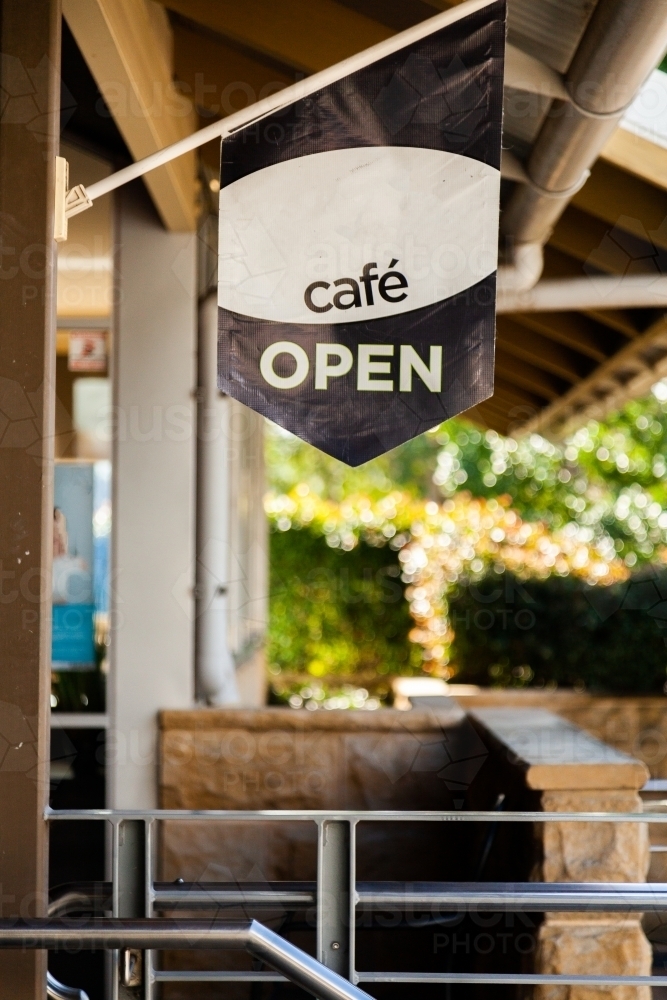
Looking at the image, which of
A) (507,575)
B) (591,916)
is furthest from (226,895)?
(507,575)

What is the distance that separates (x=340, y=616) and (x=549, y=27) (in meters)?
9.16

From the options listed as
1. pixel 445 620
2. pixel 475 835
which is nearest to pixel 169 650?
pixel 475 835

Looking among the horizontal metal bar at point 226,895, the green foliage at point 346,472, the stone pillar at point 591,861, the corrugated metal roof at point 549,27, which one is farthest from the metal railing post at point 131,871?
the green foliage at point 346,472

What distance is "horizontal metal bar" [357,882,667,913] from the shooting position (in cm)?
240

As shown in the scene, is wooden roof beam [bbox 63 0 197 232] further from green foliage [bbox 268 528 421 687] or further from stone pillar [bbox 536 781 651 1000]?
green foliage [bbox 268 528 421 687]

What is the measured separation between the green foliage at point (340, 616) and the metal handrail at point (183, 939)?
9.45 metres

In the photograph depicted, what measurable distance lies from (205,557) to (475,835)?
67.8 inches

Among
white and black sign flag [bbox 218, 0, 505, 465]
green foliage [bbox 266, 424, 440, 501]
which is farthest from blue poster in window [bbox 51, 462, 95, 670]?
green foliage [bbox 266, 424, 440, 501]

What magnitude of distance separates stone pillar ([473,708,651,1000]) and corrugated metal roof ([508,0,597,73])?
2.14 m

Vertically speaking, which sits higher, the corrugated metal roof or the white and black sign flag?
the corrugated metal roof

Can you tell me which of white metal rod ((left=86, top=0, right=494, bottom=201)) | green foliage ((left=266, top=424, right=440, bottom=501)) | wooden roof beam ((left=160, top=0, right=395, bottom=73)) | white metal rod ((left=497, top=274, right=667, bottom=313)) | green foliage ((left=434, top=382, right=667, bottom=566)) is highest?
green foliage ((left=266, top=424, right=440, bottom=501))

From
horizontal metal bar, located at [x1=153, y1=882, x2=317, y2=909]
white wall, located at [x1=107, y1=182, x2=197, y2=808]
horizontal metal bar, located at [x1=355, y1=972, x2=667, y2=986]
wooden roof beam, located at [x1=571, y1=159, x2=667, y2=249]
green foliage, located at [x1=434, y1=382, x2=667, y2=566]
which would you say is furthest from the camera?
green foliage, located at [x1=434, y1=382, x2=667, y2=566]

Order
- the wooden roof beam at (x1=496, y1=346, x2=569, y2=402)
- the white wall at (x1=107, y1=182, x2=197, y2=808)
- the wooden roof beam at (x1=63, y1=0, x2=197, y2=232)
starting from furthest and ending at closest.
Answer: the wooden roof beam at (x1=496, y1=346, x2=569, y2=402), the white wall at (x1=107, y1=182, x2=197, y2=808), the wooden roof beam at (x1=63, y1=0, x2=197, y2=232)

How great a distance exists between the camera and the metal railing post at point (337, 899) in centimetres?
245
